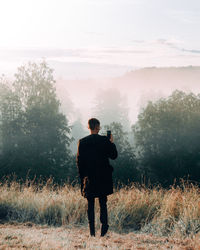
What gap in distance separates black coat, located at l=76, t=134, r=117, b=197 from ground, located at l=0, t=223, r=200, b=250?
79cm

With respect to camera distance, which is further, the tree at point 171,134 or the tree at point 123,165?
the tree at point 171,134

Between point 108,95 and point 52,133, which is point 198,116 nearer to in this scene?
point 52,133

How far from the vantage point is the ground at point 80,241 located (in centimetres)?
517

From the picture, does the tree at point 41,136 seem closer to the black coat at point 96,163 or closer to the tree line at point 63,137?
the tree line at point 63,137

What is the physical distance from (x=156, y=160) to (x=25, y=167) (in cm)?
1569

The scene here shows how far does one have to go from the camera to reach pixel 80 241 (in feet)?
18.4

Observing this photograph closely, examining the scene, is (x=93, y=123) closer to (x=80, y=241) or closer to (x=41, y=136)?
(x=80, y=241)

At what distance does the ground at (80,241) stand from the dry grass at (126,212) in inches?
9.0

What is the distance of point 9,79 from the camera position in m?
46.7

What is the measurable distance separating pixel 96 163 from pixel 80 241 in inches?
50.5

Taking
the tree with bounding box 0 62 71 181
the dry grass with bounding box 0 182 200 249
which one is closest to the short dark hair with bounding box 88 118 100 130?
the dry grass with bounding box 0 182 200 249

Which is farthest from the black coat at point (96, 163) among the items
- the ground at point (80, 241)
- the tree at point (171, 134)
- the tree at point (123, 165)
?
the tree at point (171, 134)

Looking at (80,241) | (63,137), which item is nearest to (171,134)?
(63,137)

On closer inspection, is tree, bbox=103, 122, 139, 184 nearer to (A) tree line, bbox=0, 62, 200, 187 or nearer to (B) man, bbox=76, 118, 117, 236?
(A) tree line, bbox=0, 62, 200, 187
